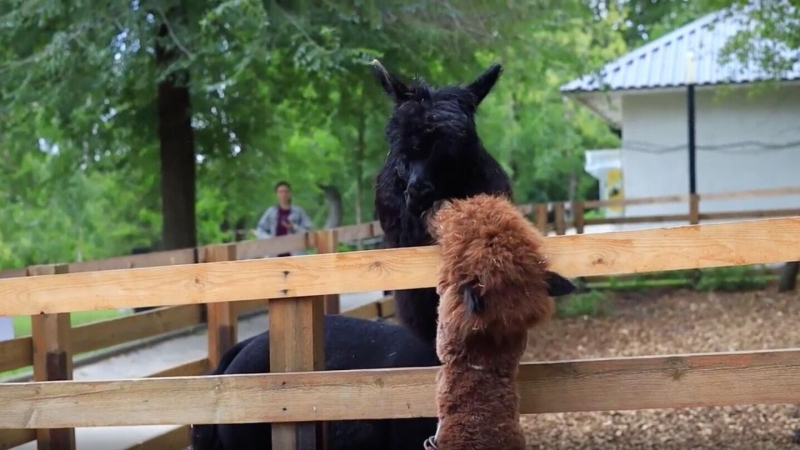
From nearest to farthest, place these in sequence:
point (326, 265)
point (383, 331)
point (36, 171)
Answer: point (326, 265)
point (383, 331)
point (36, 171)

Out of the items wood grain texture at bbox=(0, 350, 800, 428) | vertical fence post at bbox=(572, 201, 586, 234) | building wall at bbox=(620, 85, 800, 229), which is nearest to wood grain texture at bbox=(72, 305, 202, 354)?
wood grain texture at bbox=(0, 350, 800, 428)

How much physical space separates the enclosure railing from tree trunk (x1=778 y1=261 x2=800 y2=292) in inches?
405

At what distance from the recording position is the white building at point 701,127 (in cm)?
1753

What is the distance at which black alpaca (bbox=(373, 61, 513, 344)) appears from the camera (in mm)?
3691

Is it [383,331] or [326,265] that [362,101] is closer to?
[383,331]

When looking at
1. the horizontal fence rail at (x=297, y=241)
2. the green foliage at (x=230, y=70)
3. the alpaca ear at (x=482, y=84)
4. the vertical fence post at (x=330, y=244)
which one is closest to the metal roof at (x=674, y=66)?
the green foliage at (x=230, y=70)

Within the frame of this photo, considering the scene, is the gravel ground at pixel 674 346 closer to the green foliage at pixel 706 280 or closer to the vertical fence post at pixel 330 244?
the green foliage at pixel 706 280

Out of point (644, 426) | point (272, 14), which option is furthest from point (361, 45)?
point (644, 426)

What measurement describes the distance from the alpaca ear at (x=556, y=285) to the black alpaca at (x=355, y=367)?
1.07 metres

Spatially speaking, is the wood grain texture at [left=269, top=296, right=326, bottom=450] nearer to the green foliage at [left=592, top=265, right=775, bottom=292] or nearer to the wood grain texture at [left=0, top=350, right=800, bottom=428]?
the wood grain texture at [left=0, top=350, right=800, bottom=428]

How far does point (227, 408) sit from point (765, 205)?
15.7 metres

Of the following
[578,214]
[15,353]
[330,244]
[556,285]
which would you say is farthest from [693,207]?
[556,285]

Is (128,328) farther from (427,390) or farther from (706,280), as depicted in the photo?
(706,280)

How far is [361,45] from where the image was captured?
10.1m
